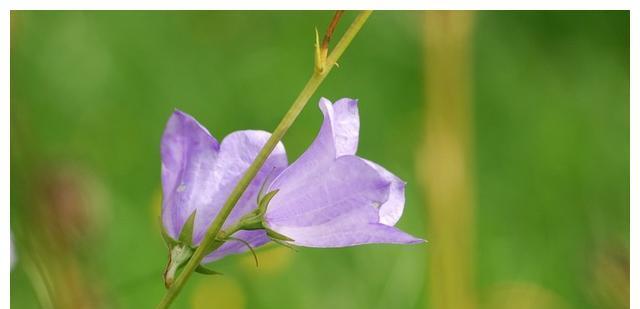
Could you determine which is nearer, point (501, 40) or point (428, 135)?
point (428, 135)

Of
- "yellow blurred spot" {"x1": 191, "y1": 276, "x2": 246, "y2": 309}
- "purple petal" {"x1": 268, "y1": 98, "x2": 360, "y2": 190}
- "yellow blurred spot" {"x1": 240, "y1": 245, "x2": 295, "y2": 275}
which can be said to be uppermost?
"purple petal" {"x1": 268, "y1": 98, "x2": 360, "y2": 190}

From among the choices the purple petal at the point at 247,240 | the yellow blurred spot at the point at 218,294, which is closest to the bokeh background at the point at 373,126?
the yellow blurred spot at the point at 218,294

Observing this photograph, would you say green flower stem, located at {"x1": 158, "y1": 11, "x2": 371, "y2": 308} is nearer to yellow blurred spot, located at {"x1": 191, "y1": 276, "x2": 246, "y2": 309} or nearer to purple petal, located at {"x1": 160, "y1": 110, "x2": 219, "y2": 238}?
purple petal, located at {"x1": 160, "y1": 110, "x2": 219, "y2": 238}

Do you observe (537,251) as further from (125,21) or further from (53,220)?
(53,220)

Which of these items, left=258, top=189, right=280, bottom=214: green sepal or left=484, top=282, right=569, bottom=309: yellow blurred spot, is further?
left=484, top=282, right=569, bottom=309: yellow blurred spot

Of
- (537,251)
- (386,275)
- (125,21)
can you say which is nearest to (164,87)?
(125,21)

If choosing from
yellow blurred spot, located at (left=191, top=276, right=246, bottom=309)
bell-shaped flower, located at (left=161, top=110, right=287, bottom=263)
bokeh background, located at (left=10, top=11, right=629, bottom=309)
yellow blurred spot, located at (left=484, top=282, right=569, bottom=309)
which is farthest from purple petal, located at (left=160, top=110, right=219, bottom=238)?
yellow blurred spot, located at (left=484, top=282, right=569, bottom=309)

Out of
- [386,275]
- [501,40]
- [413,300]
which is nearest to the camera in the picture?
[413,300]
